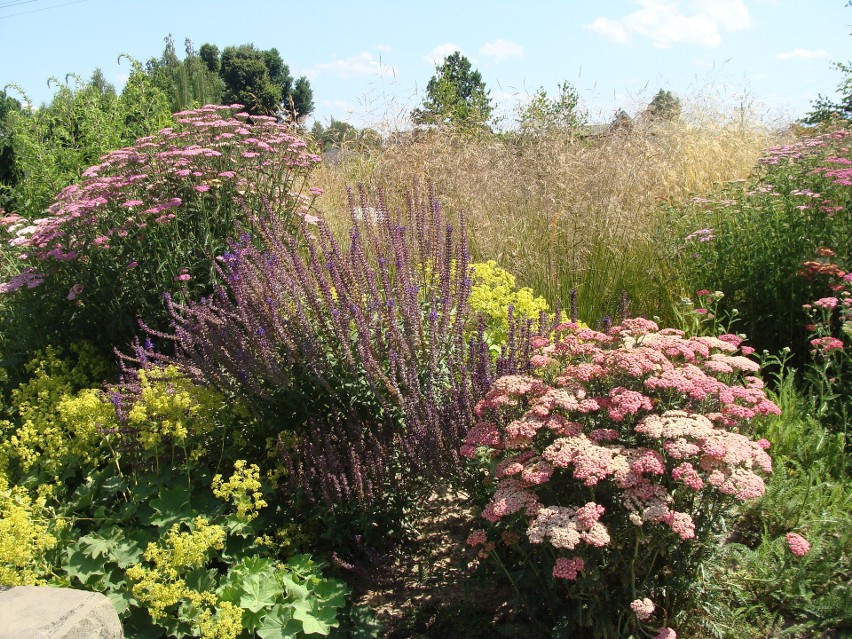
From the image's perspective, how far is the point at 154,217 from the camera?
450 centimetres

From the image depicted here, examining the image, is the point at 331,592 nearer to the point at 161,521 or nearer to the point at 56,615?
the point at 161,521

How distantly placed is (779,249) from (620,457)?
3083 millimetres

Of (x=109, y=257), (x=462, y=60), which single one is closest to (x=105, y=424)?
(x=109, y=257)

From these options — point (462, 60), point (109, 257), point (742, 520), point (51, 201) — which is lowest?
point (742, 520)

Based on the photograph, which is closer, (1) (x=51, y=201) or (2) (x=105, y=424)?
(2) (x=105, y=424)

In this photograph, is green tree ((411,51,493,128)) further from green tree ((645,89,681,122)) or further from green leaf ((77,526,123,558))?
green leaf ((77,526,123,558))

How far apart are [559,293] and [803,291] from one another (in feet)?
5.13

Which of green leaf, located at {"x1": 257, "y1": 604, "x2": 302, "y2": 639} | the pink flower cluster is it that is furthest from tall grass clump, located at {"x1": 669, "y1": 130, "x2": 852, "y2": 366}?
green leaf, located at {"x1": 257, "y1": 604, "x2": 302, "y2": 639}

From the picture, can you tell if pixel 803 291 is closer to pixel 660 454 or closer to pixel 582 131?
pixel 660 454

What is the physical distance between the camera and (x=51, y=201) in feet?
20.6

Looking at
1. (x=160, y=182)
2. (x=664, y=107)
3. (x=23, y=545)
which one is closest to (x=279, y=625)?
(x=23, y=545)

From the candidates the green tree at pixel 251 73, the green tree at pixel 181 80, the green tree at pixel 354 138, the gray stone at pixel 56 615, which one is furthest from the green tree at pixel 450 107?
the green tree at pixel 251 73

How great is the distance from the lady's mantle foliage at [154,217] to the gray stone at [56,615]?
220 centimetres

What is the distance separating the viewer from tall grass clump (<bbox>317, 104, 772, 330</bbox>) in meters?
5.00
